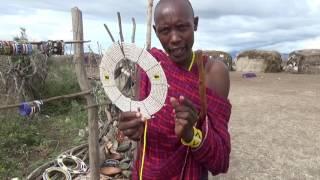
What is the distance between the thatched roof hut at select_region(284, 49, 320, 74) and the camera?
1853 cm

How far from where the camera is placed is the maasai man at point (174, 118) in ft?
4.56

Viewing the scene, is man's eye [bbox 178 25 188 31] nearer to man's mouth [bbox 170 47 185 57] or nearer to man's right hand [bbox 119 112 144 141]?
man's mouth [bbox 170 47 185 57]

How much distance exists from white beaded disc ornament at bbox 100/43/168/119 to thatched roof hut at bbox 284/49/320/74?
18.3 metres

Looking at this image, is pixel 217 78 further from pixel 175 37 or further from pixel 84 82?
pixel 84 82

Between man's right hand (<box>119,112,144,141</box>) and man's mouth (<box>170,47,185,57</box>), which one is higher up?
man's mouth (<box>170,47,185,57</box>)

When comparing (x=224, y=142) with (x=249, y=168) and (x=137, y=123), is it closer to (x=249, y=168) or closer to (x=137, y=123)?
(x=137, y=123)

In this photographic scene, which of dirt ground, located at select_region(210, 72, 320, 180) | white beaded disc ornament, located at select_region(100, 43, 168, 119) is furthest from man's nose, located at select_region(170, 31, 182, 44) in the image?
dirt ground, located at select_region(210, 72, 320, 180)

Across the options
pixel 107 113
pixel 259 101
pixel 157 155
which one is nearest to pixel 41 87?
pixel 107 113

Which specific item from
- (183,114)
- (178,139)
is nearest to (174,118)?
(178,139)

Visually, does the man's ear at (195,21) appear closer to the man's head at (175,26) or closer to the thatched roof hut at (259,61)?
the man's head at (175,26)

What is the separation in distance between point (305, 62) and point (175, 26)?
733 inches

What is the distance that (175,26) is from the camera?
4.66 feet

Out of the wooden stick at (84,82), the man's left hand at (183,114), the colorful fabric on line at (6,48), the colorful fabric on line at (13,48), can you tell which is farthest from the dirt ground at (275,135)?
the man's left hand at (183,114)

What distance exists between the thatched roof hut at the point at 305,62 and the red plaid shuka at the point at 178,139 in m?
18.1
